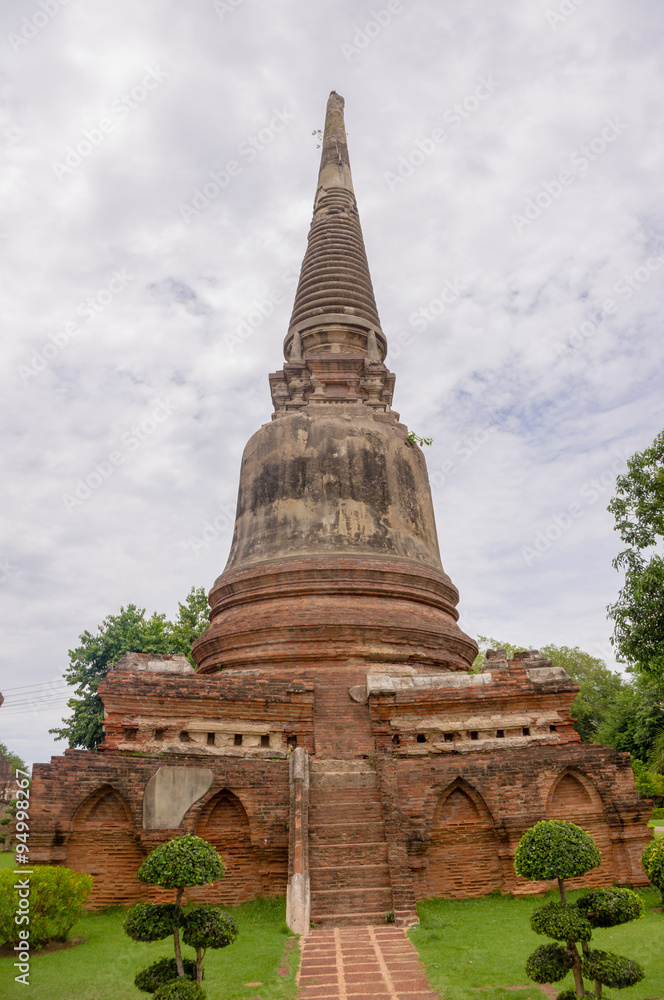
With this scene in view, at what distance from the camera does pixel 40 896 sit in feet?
23.6

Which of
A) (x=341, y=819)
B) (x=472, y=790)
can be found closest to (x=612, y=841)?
(x=472, y=790)

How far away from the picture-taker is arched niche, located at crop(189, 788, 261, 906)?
918 centimetres

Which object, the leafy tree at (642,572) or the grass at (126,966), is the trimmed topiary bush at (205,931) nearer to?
the grass at (126,966)

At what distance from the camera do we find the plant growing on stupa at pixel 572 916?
199 inches

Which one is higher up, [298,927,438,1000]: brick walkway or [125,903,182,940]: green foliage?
[125,903,182,940]: green foliage

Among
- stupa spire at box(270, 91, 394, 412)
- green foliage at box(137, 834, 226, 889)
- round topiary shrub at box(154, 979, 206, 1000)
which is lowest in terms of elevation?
round topiary shrub at box(154, 979, 206, 1000)

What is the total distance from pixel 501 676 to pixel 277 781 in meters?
3.82

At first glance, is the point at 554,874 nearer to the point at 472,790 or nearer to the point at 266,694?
the point at 472,790

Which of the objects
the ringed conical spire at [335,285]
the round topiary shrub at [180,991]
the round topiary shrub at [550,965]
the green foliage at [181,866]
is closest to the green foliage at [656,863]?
the round topiary shrub at [550,965]

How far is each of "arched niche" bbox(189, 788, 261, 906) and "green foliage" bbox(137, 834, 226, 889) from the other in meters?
3.89

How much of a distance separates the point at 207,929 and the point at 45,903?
2.92 meters

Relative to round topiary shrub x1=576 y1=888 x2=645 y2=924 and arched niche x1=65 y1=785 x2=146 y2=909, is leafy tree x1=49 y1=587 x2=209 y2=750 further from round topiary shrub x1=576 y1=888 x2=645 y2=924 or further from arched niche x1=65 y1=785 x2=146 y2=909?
round topiary shrub x1=576 y1=888 x2=645 y2=924

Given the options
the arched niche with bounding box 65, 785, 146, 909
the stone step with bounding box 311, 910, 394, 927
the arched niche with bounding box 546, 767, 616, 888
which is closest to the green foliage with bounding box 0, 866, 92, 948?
the arched niche with bounding box 65, 785, 146, 909

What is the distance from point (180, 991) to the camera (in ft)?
15.9
